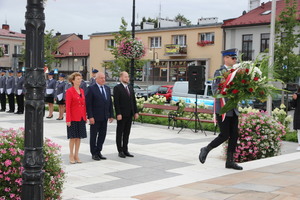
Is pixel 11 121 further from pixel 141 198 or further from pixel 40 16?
pixel 40 16

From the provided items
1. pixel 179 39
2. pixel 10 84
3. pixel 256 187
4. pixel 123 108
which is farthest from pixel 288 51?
pixel 179 39

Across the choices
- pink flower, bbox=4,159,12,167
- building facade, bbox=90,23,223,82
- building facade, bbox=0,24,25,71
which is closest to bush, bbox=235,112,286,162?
pink flower, bbox=4,159,12,167

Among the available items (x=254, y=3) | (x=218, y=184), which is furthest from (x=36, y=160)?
(x=254, y=3)

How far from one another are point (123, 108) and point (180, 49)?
36621 millimetres

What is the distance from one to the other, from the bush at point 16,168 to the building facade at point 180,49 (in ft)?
119

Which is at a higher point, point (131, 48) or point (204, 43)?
point (204, 43)

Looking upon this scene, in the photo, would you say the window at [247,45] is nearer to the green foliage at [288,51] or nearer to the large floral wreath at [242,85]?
the green foliage at [288,51]

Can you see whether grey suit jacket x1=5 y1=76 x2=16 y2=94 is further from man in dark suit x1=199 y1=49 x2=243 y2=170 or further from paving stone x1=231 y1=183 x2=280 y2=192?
paving stone x1=231 y1=183 x2=280 y2=192

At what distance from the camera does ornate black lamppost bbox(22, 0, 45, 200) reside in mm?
3994

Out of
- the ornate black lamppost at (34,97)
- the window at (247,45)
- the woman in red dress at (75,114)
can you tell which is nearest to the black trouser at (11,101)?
the woman in red dress at (75,114)

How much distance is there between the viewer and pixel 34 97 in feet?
13.3

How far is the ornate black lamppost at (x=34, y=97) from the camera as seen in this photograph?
13.1ft

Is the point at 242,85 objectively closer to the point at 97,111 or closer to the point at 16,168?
the point at 97,111

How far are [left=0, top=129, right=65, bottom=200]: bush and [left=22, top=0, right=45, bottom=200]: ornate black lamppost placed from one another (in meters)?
0.75
